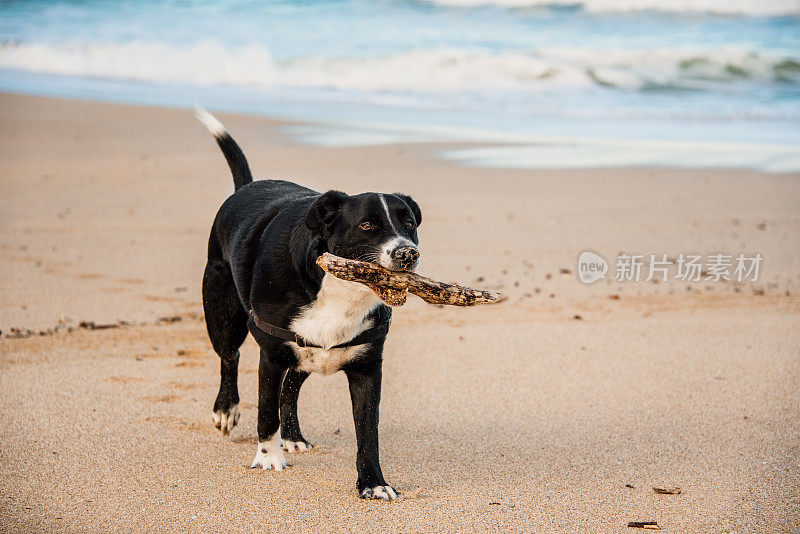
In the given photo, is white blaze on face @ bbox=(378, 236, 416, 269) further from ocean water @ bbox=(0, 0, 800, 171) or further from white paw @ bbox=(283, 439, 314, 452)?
ocean water @ bbox=(0, 0, 800, 171)

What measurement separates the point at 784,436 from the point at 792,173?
7.70 metres

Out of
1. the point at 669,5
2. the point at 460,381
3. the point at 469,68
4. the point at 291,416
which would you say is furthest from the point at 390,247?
the point at 669,5

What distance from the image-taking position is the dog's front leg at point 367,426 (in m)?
3.83

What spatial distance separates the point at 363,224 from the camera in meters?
3.55

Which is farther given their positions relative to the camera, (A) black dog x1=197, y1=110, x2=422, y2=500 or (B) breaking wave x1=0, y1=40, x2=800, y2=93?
(B) breaking wave x1=0, y1=40, x2=800, y2=93

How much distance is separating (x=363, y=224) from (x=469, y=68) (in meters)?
19.7

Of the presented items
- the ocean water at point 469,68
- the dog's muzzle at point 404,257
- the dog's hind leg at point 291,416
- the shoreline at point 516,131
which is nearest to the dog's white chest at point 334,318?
the dog's muzzle at point 404,257

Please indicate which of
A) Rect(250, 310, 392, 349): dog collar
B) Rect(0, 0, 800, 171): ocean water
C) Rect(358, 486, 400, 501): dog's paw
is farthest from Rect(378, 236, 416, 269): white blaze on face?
Rect(0, 0, 800, 171): ocean water

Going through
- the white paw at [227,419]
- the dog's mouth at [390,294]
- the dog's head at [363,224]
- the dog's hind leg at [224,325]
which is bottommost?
the white paw at [227,419]

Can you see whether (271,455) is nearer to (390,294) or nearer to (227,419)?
(227,419)

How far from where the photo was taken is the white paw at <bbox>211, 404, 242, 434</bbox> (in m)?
4.52

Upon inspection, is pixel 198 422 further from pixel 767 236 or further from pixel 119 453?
pixel 767 236

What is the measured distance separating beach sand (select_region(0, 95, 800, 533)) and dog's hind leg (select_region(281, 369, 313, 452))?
83 millimetres

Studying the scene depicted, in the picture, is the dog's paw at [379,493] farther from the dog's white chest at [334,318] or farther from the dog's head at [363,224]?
the dog's head at [363,224]
